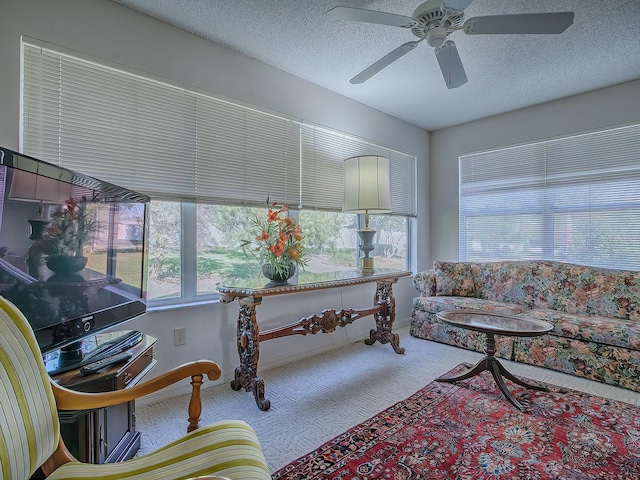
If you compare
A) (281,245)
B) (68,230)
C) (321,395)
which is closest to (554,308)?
(321,395)

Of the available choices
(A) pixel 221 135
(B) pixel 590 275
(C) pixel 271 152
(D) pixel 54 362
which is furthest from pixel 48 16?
(B) pixel 590 275

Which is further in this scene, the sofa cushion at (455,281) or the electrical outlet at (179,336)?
the sofa cushion at (455,281)

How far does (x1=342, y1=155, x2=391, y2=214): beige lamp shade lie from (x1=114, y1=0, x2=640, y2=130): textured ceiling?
32.6 inches

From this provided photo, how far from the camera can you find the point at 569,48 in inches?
99.8

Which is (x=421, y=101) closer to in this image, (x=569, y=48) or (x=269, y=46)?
(x=569, y=48)

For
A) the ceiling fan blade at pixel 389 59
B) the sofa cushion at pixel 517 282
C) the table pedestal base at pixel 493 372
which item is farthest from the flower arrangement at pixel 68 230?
the sofa cushion at pixel 517 282

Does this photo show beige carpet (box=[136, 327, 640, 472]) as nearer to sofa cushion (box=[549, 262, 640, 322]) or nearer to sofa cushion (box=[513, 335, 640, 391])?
sofa cushion (box=[513, 335, 640, 391])

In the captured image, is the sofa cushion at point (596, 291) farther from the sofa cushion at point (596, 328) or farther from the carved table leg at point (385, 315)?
the carved table leg at point (385, 315)

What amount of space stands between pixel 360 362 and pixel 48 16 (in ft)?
10.7

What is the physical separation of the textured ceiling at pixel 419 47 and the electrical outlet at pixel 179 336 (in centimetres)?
218

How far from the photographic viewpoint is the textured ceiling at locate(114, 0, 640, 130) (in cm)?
209

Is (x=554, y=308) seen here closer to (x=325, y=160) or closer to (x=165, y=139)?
(x=325, y=160)

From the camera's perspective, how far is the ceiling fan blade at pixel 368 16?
5.34 ft

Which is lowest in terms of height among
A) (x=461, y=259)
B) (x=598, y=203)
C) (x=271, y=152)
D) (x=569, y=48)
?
(x=461, y=259)
